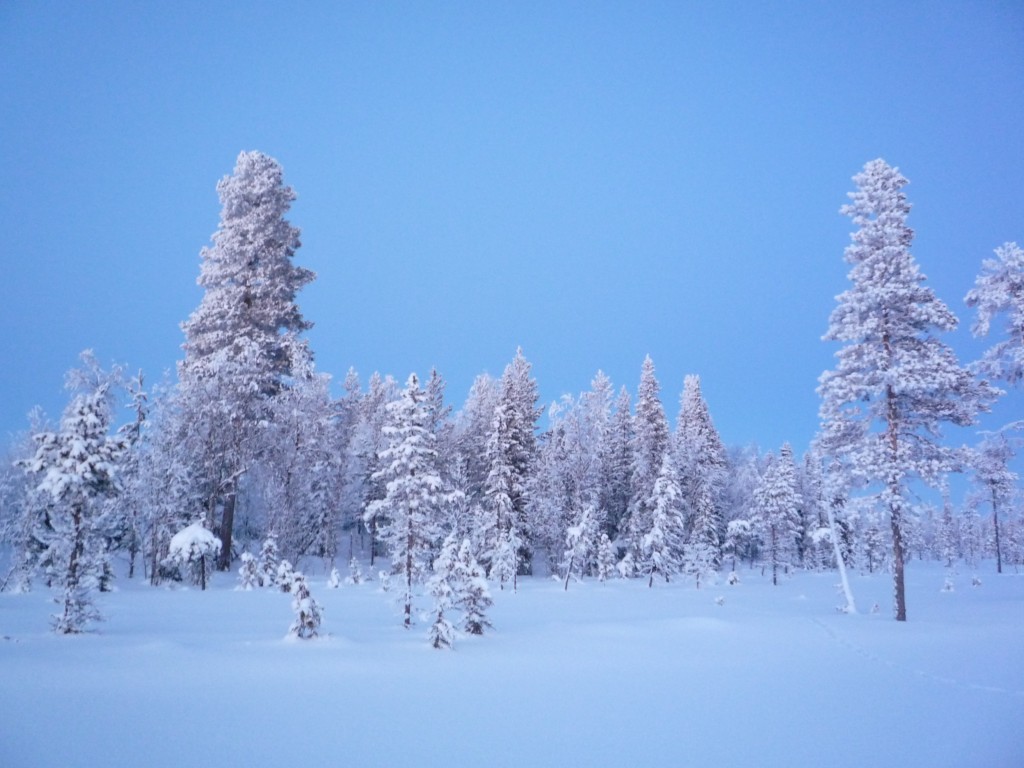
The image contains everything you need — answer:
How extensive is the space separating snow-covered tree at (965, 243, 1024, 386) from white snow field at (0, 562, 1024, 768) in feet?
25.7

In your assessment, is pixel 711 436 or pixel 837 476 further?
pixel 711 436

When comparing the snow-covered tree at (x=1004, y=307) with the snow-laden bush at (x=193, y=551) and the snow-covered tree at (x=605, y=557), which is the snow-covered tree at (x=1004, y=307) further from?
the snow-laden bush at (x=193, y=551)

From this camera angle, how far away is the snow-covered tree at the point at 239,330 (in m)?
28.8

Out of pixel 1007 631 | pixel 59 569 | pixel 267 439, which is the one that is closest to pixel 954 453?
pixel 1007 631

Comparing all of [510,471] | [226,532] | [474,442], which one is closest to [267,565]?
[226,532]

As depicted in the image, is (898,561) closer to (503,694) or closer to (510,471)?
(503,694)

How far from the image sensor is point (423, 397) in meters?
19.7

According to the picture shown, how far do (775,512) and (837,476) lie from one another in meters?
33.5

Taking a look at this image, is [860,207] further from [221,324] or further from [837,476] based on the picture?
[221,324]

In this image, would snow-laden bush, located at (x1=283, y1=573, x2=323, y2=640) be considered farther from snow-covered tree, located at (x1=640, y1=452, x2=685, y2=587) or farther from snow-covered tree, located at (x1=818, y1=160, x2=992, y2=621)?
snow-covered tree, located at (x1=640, y1=452, x2=685, y2=587)

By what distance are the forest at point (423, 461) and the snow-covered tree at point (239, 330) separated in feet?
0.39

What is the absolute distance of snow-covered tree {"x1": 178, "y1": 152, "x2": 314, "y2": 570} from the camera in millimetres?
28750

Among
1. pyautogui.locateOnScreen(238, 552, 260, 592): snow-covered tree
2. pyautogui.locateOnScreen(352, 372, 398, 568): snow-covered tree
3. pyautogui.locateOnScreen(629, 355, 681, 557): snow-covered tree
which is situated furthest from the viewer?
pyautogui.locateOnScreen(629, 355, 681, 557): snow-covered tree

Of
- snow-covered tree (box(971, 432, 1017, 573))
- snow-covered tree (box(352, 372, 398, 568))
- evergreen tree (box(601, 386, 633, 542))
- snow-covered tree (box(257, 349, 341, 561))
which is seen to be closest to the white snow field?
snow-covered tree (box(971, 432, 1017, 573))
